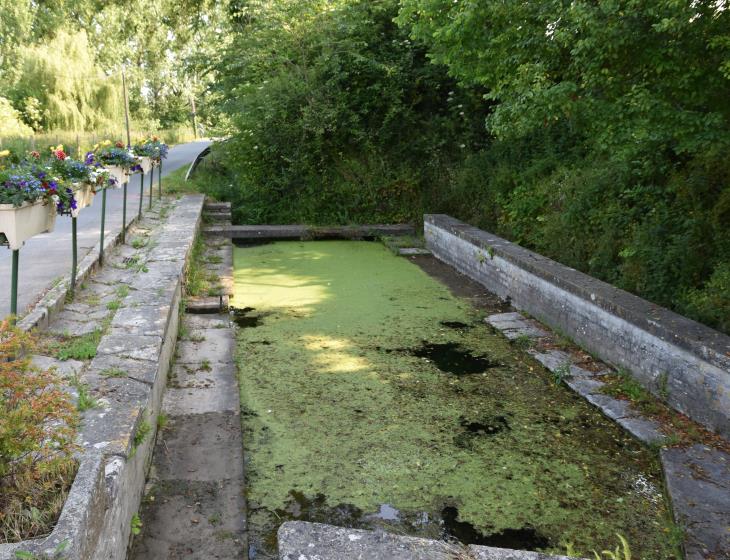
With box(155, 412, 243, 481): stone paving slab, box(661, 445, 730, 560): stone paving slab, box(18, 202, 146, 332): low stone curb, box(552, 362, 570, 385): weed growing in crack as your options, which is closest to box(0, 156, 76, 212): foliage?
box(18, 202, 146, 332): low stone curb

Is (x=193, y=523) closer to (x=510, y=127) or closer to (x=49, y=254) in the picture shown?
(x=510, y=127)

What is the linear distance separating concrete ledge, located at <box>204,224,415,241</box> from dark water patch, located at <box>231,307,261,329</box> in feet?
13.8

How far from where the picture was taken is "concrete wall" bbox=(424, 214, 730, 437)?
4066mm

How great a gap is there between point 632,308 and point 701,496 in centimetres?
185

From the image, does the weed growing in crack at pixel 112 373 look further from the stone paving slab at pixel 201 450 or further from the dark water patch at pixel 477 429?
the dark water patch at pixel 477 429

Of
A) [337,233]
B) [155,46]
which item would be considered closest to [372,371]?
[337,233]

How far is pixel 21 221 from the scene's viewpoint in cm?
397

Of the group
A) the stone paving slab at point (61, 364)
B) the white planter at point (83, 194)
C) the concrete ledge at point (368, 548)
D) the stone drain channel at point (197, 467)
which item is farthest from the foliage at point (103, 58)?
the concrete ledge at point (368, 548)

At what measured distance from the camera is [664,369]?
4.47 m

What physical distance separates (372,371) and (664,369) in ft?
6.85

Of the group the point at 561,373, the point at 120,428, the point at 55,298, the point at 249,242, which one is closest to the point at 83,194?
the point at 55,298

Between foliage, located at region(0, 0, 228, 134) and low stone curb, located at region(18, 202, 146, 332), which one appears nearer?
low stone curb, located at region(18, 202, 146, 332)

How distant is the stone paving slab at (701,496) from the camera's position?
2.93 metres

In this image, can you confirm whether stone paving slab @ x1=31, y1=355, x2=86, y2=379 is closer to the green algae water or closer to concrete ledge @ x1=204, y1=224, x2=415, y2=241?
the green algae water
